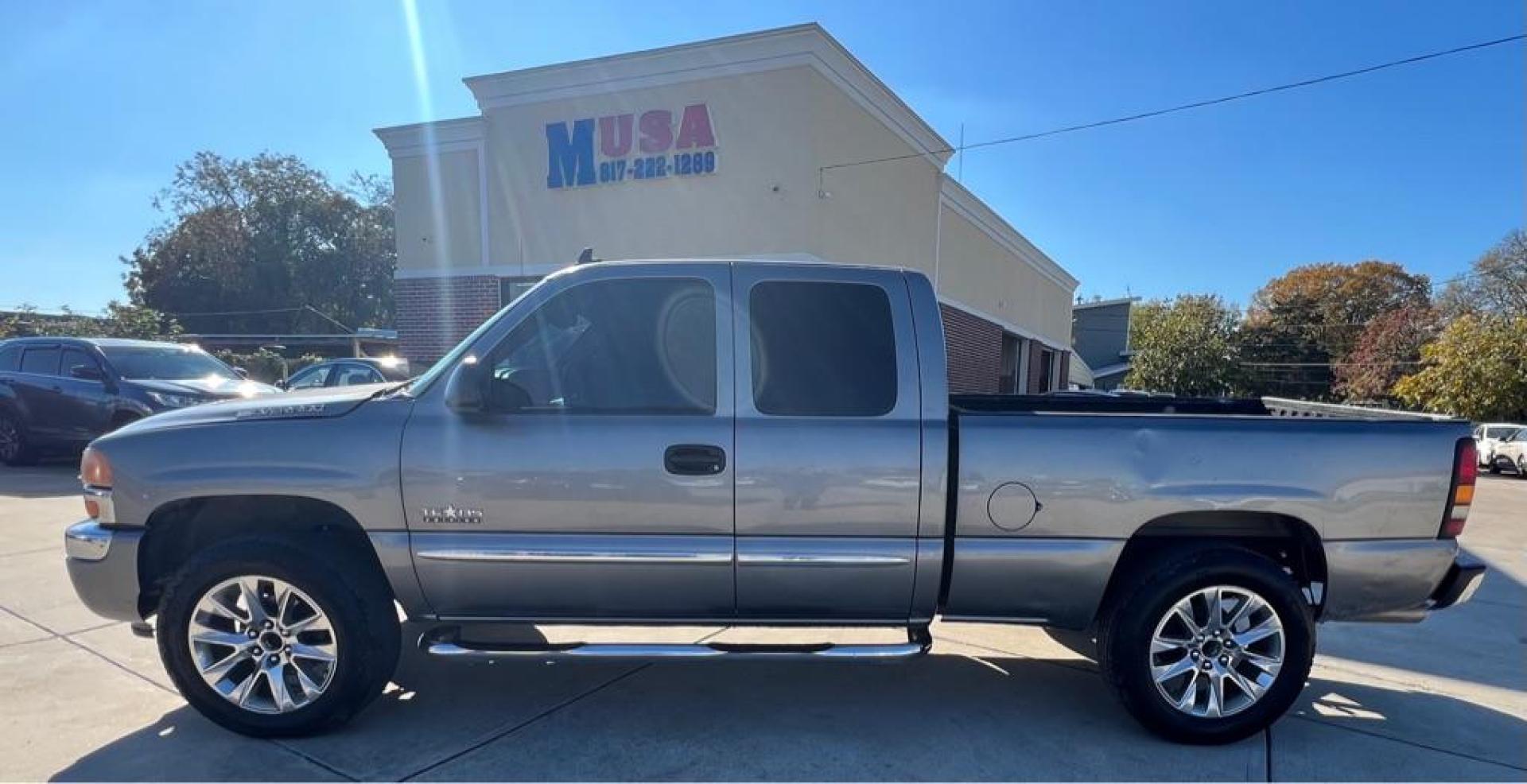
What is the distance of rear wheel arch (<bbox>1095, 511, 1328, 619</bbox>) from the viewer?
312 centimetres

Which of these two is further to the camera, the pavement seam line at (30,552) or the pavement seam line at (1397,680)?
the pavement seam line at (30,552)

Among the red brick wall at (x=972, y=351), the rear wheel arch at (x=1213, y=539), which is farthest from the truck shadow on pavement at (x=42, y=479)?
the red brick wall at (x=972, y=351)

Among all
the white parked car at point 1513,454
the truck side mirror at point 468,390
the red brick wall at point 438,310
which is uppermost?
the red brick wall at point 438,310

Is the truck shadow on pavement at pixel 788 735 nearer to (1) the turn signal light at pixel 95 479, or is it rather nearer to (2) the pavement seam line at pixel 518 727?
(2) the pavement seam line at pixel 518 727

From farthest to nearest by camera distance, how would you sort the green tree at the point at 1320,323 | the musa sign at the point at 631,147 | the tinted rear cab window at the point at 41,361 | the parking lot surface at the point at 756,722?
1. the green tree at the point at 1320,323
2. the musa sign at the point at 631,147
3. the tinted rear cab window at the point at 41,361
4. the parking lot surface at the point at 756,722

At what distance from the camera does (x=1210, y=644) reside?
312cm

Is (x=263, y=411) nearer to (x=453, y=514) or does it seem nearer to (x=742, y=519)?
(x=453, y=514)

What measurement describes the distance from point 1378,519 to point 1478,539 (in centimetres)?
798

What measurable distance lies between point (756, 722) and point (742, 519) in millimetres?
978

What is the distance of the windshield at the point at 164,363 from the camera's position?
31.6 ft

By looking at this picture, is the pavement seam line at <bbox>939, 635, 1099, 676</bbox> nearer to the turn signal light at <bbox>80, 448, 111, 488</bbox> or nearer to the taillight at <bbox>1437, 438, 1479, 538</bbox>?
the taillight at <bbox>1437, 438, 1479, 538</bbox>

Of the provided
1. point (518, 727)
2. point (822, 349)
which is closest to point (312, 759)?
point (518, 727)

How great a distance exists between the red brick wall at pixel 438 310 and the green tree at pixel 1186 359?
36.9 meters

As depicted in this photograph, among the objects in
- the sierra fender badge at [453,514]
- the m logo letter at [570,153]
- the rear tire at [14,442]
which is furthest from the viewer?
the m logo letter at [570,153]
